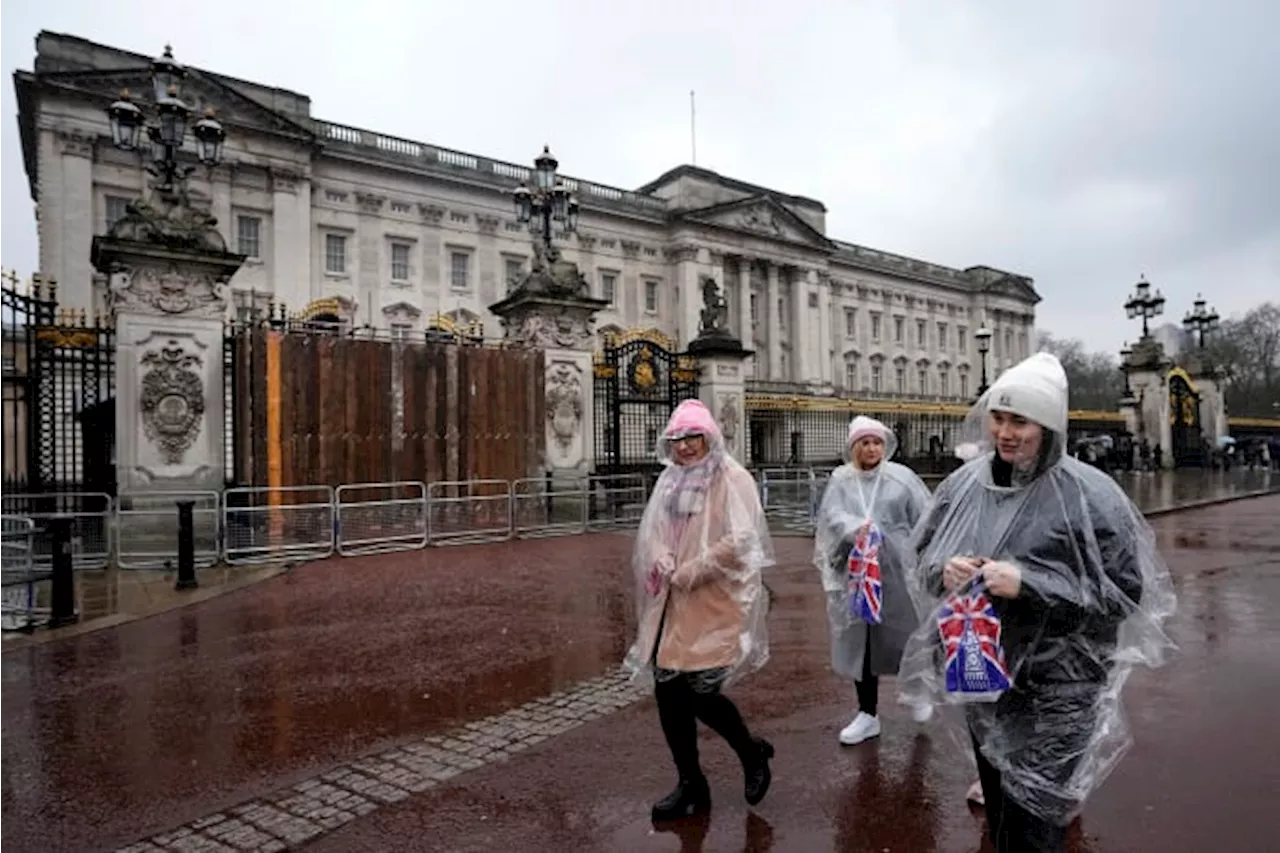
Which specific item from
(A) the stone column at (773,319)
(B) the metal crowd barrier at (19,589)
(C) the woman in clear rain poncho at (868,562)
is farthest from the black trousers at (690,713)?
(A) the stone column at (773,319)

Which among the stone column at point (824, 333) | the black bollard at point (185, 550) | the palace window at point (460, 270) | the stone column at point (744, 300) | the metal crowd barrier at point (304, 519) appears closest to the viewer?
the black bollard at point (185, 550)

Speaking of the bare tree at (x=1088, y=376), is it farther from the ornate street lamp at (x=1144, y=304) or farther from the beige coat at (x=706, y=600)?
the beige coat at (x=706, y=600)

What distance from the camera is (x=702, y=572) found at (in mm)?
3479

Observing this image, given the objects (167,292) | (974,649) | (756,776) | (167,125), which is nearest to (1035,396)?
(974,649)

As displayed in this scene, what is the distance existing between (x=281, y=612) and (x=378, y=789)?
450cm

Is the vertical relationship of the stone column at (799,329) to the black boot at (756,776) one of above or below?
above

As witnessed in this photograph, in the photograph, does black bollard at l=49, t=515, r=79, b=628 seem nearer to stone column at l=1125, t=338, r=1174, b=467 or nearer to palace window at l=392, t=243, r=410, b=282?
stone column at l=1125, t=338, r=1174, b=467

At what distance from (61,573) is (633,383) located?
35.1 ft

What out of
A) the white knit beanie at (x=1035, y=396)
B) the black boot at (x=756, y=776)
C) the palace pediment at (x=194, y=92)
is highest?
the palace pediment at (x=194, y=92)

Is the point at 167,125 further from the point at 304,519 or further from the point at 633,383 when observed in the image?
the point at 633,383

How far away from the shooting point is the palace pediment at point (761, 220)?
175ft

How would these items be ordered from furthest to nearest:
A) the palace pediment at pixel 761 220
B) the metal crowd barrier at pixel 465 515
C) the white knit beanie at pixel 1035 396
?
1. the palace pediment at pixel 761 220
2. the metal crowd barrier at pixel 465 515
3. the white knit beanie at pixel 1035 396

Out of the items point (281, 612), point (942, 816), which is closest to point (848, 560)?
point (942, 816)

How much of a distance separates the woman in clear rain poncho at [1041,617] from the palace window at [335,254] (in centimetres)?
4074
